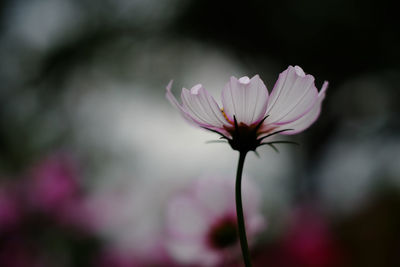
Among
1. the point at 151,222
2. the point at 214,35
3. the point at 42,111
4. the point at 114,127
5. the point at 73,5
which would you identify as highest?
the point at 73,5

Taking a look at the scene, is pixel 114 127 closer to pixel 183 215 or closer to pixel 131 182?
pixel 131 182

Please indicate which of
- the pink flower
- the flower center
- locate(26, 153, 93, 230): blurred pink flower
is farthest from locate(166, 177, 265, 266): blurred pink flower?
locate(26, 153, 93, 230): blurred pink flower

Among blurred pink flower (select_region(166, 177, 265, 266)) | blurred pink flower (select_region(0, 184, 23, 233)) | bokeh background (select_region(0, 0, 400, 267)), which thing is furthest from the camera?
bokeh background (select_region(0, 0, 400, 267))

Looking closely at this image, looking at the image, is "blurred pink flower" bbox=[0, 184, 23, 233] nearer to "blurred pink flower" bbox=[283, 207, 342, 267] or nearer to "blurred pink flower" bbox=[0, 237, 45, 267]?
"blurred pink flower" bbox=[0, 237, 45, 267]

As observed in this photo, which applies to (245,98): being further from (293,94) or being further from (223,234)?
(223,234)

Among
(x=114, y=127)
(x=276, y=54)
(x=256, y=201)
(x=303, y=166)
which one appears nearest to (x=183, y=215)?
(x=256, y=201)

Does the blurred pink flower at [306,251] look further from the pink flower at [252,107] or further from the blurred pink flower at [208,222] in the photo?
the pink flower at [252,107]

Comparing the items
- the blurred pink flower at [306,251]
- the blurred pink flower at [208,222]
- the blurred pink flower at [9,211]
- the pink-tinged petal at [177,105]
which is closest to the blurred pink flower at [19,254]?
the blurred pink flower at [9,211]
